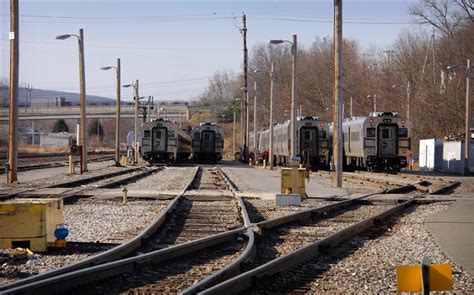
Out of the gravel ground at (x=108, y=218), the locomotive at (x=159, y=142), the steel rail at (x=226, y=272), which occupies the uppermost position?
the locomotive at (x=159, y=142)

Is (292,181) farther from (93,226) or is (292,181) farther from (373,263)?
(373,263)

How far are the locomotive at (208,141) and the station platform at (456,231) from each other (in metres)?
53.2

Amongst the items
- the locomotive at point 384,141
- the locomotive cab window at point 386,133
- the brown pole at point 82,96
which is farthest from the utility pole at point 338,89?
the locomotive cab window at point 386,133

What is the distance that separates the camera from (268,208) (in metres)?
21.4

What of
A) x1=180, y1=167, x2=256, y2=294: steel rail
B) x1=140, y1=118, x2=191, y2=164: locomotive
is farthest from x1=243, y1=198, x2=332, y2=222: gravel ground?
x1=140, y1=118, x2=191, y2=164: locomotive

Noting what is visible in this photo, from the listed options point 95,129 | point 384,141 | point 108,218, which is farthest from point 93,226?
point 95,129

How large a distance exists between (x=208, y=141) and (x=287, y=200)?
177ft

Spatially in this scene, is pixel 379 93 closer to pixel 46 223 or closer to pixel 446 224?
pixel 446 224

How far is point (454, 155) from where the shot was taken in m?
54.1

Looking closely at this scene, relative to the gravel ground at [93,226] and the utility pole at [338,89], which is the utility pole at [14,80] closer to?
the gravel ground at [93,226]

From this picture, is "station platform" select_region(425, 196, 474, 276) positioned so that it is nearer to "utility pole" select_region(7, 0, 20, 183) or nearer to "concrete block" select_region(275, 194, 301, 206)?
"concrete block" select_region(275, 194, 301, 206)

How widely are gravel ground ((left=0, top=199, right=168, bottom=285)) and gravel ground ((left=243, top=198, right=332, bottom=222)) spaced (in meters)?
2.27

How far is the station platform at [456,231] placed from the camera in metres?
12.5

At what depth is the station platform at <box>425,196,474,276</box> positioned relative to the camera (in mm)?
12484
